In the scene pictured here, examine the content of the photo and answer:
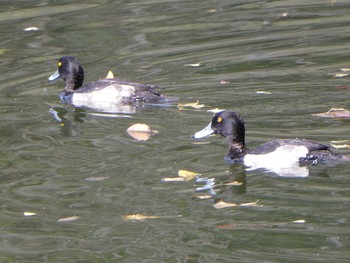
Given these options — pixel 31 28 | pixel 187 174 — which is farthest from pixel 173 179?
pixel 31 28

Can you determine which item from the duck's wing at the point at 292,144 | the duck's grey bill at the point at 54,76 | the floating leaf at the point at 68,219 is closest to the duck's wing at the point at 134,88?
the duck's grey bill at the point at 54,76

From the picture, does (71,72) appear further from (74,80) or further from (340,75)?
(340,75)

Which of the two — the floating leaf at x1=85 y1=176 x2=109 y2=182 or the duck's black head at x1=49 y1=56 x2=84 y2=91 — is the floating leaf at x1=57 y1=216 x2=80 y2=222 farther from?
the duck's black head at x1=49 y1=56 x2=84 y2=91

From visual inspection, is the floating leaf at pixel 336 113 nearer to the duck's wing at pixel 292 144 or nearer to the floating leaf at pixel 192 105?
the duck's wing at pixel 292 144

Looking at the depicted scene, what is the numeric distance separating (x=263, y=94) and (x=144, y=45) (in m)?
3.94

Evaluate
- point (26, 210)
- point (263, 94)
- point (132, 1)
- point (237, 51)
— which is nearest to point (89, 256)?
point (26, 210)

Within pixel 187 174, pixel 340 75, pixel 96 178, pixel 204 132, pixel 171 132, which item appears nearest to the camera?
pixel 187 174

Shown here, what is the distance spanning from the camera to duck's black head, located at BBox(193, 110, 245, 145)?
34.1ft

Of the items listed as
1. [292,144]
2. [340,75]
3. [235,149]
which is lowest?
[340,75]

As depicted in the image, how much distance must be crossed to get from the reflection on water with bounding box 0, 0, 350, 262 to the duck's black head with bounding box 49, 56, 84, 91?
0.26 m

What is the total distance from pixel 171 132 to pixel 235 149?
3.78 ft

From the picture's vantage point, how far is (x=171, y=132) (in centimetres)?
1120

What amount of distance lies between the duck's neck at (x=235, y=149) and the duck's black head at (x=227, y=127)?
0.07ft

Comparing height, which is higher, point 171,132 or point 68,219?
point 68,219
